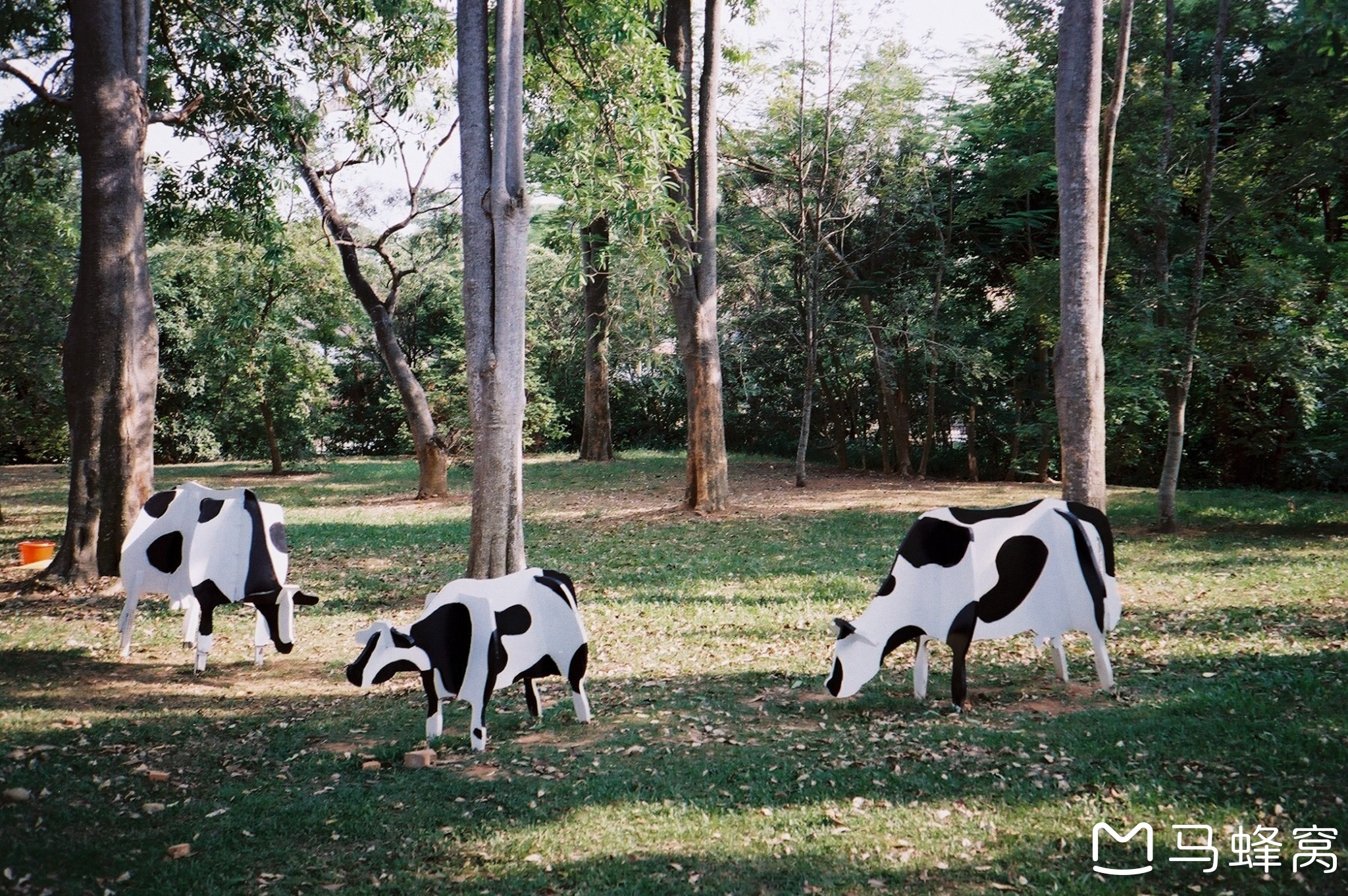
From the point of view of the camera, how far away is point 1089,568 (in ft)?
21.3

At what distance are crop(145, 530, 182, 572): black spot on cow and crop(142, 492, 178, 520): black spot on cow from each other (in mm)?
305

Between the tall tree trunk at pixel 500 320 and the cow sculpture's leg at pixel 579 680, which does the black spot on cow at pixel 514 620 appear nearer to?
the cow sculpture's leg at pixel 579 680

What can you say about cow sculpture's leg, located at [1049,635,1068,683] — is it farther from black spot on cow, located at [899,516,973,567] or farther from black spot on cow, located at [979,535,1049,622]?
black spot on cow, located at [899,516,973,567]

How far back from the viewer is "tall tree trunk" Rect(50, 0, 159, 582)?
33.8ft

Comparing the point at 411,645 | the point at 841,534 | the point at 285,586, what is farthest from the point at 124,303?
the point at 841,534

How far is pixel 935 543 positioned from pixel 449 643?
341 cm

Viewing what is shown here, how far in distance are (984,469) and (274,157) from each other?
17.1 metres

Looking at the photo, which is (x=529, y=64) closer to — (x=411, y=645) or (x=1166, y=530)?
(x=411, y=645)

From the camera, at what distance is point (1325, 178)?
14.0m

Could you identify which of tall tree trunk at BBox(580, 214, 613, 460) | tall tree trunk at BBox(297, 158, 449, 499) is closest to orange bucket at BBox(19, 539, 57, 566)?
tall tree trunk at BBox(297, 158, 449, 499)

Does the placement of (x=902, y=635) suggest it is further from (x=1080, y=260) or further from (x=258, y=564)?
(x=1080, y=260)

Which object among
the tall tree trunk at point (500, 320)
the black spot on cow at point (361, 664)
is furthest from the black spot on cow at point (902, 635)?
the tall tree trunk at point (500, 320)

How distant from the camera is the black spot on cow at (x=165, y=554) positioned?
304 inches

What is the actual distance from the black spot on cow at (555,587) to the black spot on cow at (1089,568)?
139 inches
